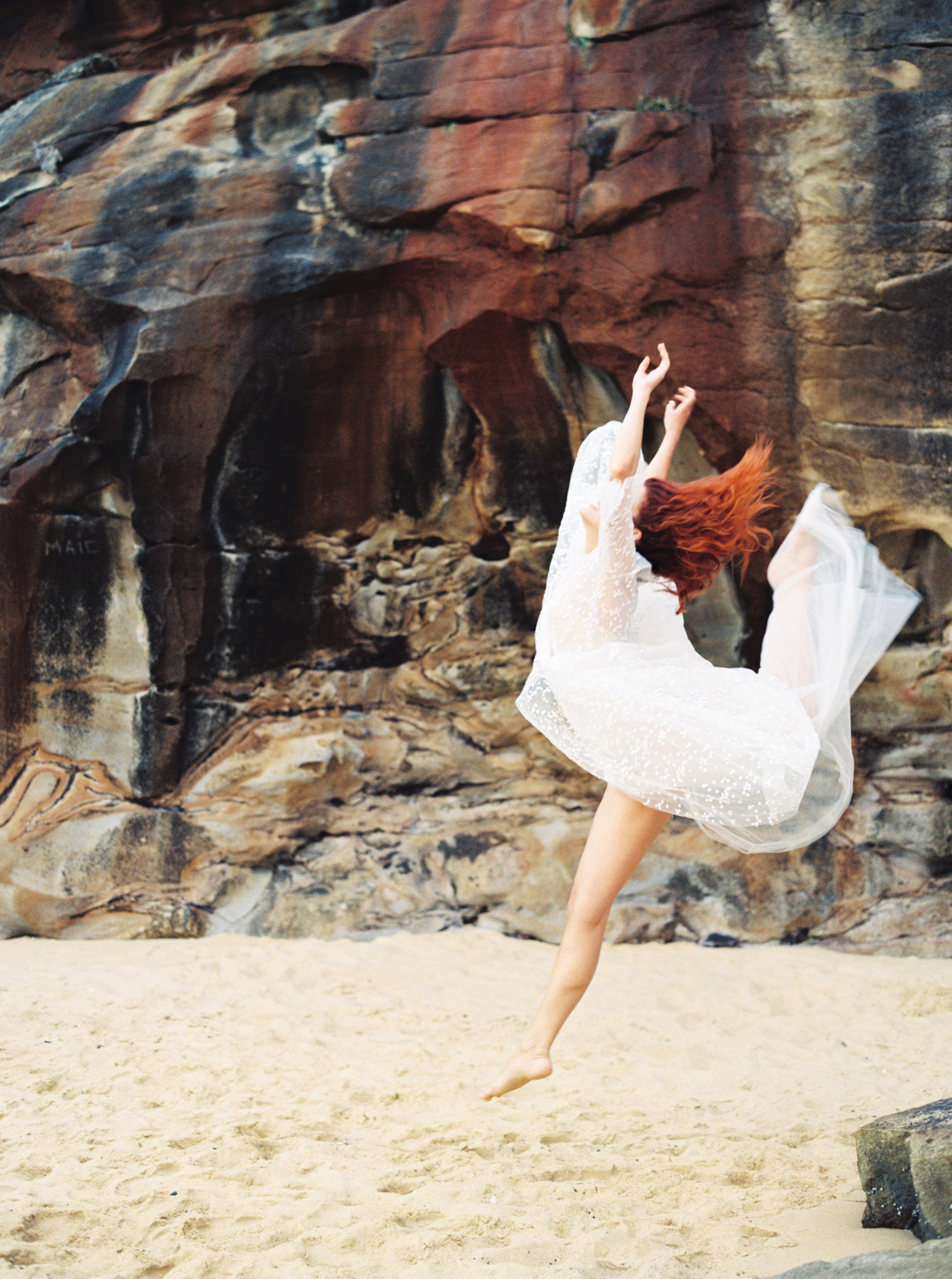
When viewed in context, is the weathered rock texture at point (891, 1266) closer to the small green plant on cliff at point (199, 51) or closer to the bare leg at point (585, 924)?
the bare leg at point (585, 924)

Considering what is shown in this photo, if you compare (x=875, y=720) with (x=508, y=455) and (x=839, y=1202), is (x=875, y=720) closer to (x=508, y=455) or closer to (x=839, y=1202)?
(x=508, y=455)

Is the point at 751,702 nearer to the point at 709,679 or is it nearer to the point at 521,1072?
the point at 709,679

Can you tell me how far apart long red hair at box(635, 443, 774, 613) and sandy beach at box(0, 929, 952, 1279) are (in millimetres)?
1691

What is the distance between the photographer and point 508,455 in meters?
6.01

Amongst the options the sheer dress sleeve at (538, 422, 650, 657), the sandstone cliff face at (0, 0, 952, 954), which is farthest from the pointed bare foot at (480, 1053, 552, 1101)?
the sandstone cliff face at (0, 0, 952, 954)

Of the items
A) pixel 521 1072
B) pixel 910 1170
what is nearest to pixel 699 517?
pixel 521 1072

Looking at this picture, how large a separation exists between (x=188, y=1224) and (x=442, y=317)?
4.17 meters

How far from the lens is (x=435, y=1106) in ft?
12.6

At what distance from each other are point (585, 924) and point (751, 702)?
2.26 feet

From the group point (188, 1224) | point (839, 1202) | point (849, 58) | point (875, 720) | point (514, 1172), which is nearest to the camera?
point (188, 1224)

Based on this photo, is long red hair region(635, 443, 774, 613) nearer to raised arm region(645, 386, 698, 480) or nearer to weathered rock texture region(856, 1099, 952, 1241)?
raised arm region(645, 386, 698, 480)

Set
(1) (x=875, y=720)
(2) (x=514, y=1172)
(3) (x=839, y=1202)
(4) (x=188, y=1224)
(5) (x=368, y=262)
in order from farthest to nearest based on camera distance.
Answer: (1) (x=875, y=720)
(5) (x=368, y=262)
(2) (x=514, y=1172)
(3) (x=839, y=1202)
(4) (x=188, y=1224)

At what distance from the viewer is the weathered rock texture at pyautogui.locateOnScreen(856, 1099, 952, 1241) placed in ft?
7.67

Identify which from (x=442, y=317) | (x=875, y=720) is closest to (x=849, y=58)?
(x=442, y=317)
